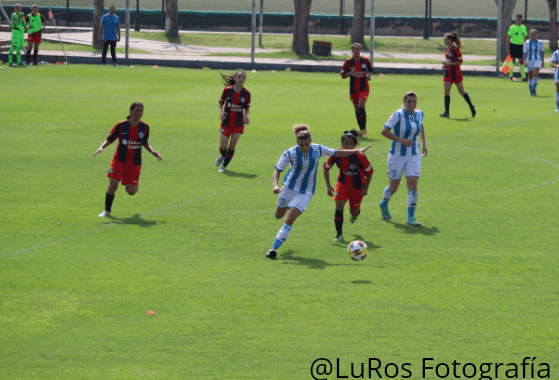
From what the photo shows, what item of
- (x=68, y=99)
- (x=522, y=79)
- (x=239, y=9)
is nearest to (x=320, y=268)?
(x=68, y=99)

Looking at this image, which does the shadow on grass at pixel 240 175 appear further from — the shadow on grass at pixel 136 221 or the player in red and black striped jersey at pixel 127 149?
the shadow on grass at pixel 136 221


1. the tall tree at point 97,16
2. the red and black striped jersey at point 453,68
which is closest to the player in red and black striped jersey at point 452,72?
the red and black striped jersey at point 453,68

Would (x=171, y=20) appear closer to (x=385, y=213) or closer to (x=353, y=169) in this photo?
(x=385, y=213)

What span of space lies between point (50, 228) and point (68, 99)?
13.8 m

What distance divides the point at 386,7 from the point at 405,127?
52539 millimetres

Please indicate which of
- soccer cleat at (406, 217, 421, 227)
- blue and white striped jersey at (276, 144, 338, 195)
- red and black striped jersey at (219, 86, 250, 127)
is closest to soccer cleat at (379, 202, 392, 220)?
soccer cleat at (406, 217, 421, 227)

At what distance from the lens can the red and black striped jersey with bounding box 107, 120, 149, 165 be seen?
11.6 metres

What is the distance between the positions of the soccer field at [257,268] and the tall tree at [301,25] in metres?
20.9

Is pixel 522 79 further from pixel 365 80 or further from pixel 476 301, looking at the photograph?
pixel 476 301

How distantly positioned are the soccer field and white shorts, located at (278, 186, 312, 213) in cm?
59

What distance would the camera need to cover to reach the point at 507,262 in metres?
9.65

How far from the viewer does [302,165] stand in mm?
9875

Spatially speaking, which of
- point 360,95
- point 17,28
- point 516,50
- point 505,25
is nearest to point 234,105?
point 360,95

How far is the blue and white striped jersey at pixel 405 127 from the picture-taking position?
455 inches
